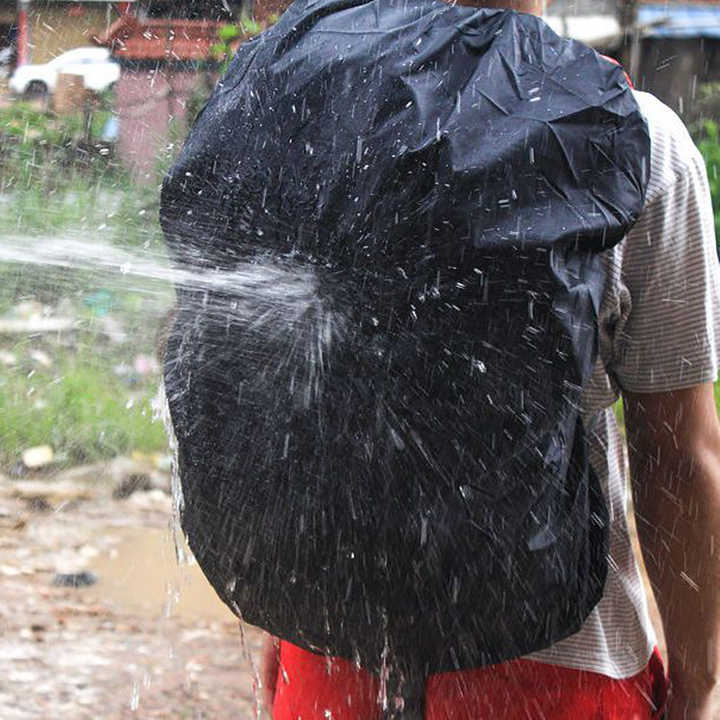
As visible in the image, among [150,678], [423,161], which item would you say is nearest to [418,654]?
[423,161]

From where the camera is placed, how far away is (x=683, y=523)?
4.77 ft

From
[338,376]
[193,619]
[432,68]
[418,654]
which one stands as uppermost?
[432,68]

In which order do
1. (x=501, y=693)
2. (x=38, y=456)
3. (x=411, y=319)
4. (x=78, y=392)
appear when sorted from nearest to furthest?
(x=411, y=319) → (x=501, y=693) → (x=78, y=392) → (x=38, y=456)

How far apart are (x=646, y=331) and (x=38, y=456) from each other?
14.0 feet

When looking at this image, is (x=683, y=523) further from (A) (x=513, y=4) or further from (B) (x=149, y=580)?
(B) (x=149, y=580)

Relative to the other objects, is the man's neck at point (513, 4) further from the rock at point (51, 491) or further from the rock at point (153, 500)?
the rock at point (51, 491)

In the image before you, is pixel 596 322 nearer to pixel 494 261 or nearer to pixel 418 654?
pixel 494 261

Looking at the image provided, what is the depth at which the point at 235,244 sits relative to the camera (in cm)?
123

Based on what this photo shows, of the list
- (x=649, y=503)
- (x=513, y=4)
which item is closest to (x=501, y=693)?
(x=649, y=503)

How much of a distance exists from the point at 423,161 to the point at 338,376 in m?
0.23

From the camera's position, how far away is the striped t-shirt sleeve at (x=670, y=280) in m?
1.29

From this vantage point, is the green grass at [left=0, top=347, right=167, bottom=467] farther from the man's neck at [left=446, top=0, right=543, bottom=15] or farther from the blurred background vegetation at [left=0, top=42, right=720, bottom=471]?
the man's neck at [left=446, top=0, right=543, bottom=15]

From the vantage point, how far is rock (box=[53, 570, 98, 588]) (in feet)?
13.3

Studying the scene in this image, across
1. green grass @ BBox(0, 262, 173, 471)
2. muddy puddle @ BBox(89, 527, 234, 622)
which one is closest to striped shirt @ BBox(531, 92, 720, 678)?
muddy puddle @ BBox(89, 527, 234, 622)
